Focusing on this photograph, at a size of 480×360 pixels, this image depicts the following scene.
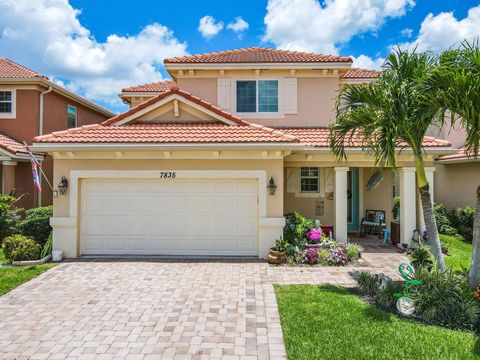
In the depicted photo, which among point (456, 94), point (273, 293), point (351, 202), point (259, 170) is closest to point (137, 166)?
point (259, 170)

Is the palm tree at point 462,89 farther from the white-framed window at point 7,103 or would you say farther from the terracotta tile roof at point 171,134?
the white-framed window at point 7,103

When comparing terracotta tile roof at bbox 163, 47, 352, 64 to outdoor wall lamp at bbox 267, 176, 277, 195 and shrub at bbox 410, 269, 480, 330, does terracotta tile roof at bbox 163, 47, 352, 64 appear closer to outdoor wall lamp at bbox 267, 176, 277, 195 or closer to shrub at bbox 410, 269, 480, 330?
outdoor wall lamp at bbox 267, 176, 277, 195

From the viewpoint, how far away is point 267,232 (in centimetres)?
1009

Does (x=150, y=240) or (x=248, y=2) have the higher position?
(x=248, y=2)

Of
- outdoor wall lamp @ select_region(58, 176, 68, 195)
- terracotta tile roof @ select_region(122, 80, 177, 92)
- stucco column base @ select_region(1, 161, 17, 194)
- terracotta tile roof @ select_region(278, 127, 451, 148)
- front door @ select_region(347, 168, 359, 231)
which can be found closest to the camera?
outdoor wall lamp @ select_region(58, 176, 68, 195)

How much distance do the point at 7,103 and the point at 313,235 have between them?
49.8 feet

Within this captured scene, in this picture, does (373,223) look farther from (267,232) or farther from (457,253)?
(267,232)

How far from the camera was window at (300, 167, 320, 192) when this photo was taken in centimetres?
1405

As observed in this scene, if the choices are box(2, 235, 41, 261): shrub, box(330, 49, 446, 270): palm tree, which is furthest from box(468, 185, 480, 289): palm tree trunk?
box(2, 235, 41, 261): shrub

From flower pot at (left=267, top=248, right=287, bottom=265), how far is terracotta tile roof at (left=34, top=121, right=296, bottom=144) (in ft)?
10.6

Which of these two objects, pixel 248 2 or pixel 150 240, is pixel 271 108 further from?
pixel 150 240

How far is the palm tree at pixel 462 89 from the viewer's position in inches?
Result: 226

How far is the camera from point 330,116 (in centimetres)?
1349

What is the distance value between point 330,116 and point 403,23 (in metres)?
4.58
